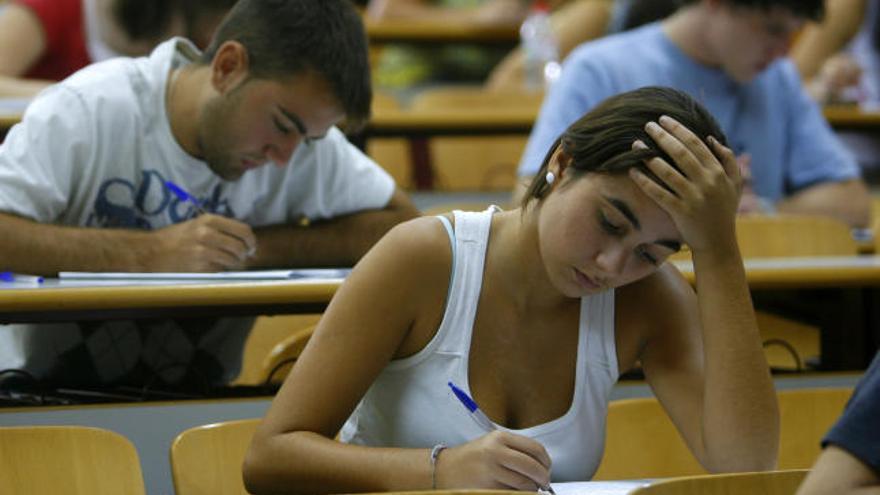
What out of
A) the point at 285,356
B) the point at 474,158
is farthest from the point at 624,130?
the point at 474,158

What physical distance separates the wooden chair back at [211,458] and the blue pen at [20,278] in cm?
48

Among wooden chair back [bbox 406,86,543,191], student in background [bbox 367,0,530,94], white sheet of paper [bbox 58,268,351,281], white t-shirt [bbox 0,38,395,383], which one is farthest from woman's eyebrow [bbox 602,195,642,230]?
student in background [bbox 367,0,530,94]

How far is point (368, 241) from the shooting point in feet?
8.54

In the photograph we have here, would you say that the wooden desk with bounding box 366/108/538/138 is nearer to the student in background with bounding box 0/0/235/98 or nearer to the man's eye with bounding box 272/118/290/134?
the student in background with bounding box 0/0/235/98

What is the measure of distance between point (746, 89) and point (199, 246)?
167 centimetres

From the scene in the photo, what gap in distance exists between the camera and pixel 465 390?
5.74 ft

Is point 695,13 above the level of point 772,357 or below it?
above

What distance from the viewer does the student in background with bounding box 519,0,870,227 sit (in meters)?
3.26

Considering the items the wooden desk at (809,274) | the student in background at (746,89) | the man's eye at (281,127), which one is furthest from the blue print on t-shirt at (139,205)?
the student in background at (746,89)

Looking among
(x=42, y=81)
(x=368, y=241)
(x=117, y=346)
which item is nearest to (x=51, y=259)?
(x=117, y=346)

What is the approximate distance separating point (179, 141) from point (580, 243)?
0.98 meters

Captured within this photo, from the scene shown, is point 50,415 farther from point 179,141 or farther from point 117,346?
point 179,141

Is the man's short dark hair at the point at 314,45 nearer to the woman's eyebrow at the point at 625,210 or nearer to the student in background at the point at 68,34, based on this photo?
the student in background at the point at 68,34

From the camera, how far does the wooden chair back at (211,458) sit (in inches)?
69.4
